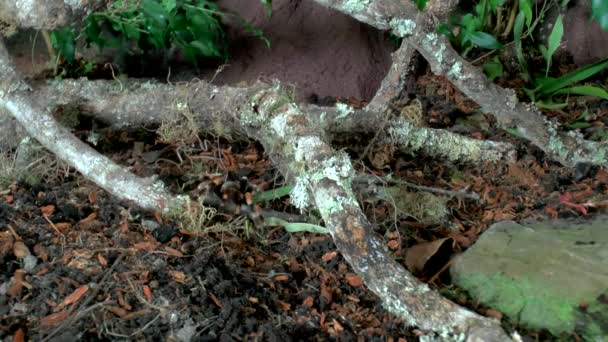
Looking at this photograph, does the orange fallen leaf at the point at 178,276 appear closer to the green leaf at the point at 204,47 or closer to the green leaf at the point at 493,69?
the green leaf at the point at 204,47

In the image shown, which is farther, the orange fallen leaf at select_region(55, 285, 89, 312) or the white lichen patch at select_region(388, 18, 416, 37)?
the white lichen patch at select_region(388, 18, 416, 37)

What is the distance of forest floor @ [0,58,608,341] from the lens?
3.96 feet

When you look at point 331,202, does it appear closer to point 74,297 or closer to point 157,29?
point 74,297

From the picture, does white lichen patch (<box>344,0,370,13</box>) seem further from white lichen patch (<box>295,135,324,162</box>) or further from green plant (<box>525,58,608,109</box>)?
green plant (<box>525,58,608,109</box>)

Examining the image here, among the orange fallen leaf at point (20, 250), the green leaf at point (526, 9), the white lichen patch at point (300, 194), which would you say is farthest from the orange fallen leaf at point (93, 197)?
the green leaf at point (526, 9)

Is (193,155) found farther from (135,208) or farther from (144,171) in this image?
(135,208)

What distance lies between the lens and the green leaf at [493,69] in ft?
7.32

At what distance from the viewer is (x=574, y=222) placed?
155 cm

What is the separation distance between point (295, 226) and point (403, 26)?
0.69 meters

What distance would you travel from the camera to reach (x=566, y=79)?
6.67ft

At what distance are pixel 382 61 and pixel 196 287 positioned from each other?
1460 mm

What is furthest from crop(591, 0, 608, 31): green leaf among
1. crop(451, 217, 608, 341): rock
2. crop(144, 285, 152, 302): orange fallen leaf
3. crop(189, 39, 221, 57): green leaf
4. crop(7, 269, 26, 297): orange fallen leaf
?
crop(7, 269, 26, 297): orange fallen leaf

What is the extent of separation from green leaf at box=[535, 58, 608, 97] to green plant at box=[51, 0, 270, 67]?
0.97 meters

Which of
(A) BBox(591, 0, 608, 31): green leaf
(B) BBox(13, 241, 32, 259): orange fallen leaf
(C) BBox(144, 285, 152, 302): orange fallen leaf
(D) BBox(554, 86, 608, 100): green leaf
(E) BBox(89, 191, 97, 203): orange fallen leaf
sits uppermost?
(A) BBox(591, 0, 608, 31): green leaf
